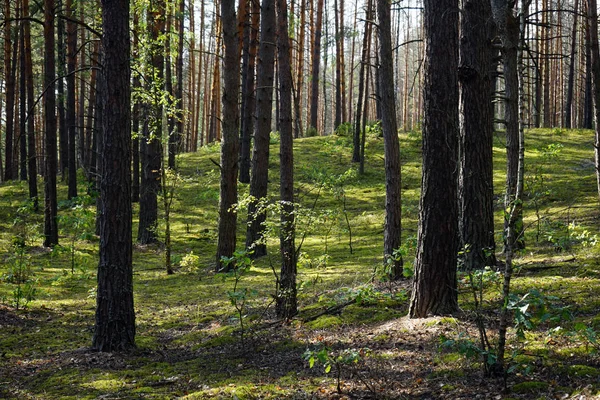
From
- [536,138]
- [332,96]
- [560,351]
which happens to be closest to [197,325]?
[560,351]

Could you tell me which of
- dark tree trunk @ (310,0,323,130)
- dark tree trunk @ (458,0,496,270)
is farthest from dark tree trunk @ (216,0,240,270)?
dark tree trunk @ (310,0,323,130)

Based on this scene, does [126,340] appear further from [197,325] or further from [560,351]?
[560,351]

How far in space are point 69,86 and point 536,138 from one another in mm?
21366

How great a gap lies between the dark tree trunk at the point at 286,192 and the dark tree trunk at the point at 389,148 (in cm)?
190

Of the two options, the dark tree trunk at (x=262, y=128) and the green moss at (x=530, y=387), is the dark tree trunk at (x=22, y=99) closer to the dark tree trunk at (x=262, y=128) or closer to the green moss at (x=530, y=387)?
the dark tree trunk at (x=262, y=128)

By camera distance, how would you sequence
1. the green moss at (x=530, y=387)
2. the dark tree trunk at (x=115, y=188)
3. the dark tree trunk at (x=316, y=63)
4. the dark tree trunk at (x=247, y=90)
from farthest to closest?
the dark tree trunk at (x=316, y=63), the dark tree trunk at (x=247, y=90), the dark tree trunk at (x=115, y=188), the green moss at (x=530, y=387)

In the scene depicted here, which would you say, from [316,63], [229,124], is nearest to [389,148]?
[229,124]

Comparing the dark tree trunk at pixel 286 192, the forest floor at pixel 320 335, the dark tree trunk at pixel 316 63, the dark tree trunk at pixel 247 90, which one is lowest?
the forest floor at pixel 320 335

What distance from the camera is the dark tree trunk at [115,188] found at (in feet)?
20.7

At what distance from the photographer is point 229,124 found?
1196cm

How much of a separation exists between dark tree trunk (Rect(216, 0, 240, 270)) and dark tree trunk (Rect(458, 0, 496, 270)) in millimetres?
5713

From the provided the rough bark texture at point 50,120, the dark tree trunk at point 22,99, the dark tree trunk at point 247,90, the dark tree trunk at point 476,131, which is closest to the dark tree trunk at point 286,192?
the dark tree trunk at point 476,131

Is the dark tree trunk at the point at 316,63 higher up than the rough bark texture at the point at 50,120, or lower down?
higher up

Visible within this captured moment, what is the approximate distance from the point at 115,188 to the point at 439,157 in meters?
3.80
